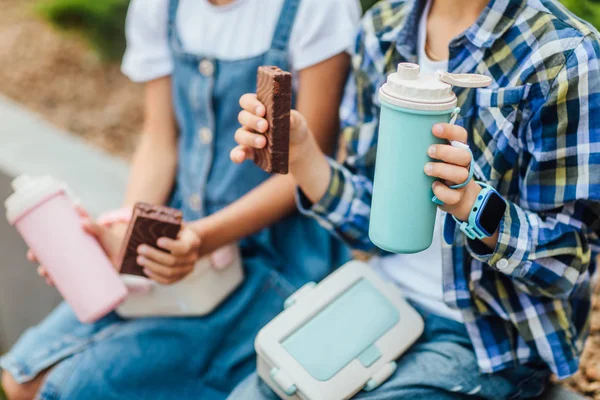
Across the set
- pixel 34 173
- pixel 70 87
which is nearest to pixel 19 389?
pixel 34 173

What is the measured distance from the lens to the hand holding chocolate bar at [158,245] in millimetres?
1173

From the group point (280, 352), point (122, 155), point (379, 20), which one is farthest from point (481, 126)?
point (122, 155)

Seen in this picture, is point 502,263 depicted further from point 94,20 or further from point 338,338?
point 94,20

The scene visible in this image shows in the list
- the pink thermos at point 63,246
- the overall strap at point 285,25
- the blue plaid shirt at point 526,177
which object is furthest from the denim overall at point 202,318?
the blue plaid shirt at point 526,177

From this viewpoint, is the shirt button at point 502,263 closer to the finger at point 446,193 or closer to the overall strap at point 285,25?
the finger at point 446,193

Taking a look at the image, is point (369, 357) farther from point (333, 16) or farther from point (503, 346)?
point (333, 16)

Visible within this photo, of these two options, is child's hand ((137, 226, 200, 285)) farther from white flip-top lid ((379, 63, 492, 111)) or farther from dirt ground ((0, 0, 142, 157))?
dirt ground ((0, 0, 142, 157))

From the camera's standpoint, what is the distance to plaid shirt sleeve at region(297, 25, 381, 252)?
1.22 meters

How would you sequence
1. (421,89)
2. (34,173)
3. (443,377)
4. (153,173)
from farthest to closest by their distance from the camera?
(34,173)
(153,173)
(443,377)
(421,89)

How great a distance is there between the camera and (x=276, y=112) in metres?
0.99

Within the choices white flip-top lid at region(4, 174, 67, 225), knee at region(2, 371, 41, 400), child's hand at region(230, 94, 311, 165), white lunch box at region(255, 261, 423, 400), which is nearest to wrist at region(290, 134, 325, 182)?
child's hand at region(230, 94, 311, 165)

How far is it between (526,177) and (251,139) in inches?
17.1

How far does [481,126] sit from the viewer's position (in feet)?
3.52

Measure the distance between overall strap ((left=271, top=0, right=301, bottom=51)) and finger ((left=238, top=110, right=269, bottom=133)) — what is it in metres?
0.35
